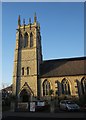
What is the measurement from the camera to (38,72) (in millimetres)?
44656

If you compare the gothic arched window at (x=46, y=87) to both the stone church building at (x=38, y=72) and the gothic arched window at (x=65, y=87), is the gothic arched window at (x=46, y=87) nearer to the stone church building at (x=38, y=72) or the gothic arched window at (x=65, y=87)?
the stone church building at (x=38, y=72)

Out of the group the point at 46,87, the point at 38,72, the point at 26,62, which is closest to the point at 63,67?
the point at 38,72

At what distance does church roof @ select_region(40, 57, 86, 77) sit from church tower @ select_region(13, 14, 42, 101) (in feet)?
8.73

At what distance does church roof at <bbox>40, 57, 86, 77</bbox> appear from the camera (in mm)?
43291

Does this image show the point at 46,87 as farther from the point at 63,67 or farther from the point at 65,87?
the point at 63,67

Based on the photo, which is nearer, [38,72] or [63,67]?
[38,72]

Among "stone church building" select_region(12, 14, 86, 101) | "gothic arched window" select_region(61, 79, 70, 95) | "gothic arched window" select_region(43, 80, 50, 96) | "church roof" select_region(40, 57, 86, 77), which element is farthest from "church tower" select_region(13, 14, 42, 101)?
"gothic arched window" select_region(61, 79, 70, 95)

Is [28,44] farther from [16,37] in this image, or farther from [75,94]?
[75,94]

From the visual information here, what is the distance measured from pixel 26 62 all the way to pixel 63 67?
948 centimetres

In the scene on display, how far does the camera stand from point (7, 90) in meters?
68.2

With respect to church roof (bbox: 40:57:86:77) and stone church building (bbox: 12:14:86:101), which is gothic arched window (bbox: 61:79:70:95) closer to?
stone church building (bbox: 12:14:86:101)

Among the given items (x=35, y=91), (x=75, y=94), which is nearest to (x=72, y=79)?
(x=75, y=94)

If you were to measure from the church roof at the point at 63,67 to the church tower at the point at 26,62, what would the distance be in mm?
2661

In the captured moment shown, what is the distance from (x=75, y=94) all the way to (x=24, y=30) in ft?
71.6
